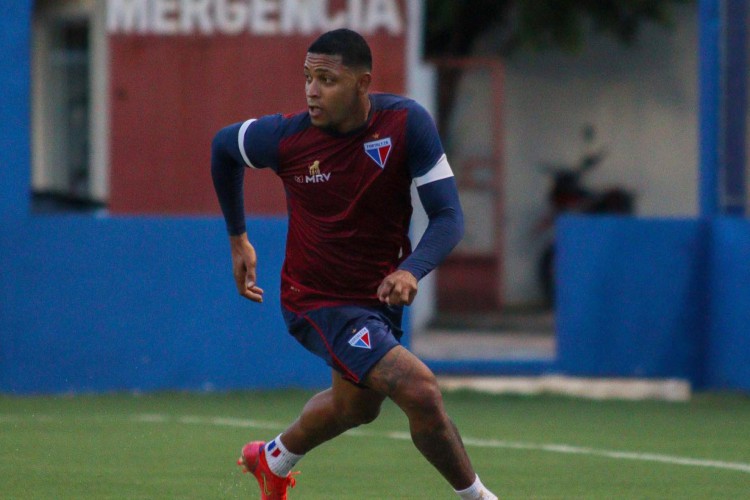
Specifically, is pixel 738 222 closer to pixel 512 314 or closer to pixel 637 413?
pixel 637 413

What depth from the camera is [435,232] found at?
595 centimetres

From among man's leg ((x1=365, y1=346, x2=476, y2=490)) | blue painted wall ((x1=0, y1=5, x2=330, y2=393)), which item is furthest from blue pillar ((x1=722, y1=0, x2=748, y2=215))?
man's leg ((x1=365, y1=346, x2=476, y2=490))

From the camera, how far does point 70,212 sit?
46.5 feet

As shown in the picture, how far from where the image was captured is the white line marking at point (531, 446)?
27.0ft

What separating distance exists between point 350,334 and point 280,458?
0.78 m

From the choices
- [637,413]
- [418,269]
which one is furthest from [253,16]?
[418,269]

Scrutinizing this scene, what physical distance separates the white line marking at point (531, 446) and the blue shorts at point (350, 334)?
2648mm

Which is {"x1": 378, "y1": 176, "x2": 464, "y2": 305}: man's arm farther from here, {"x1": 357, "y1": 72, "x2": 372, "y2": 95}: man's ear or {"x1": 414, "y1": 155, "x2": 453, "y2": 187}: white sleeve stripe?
{"x1": 357, "y1": 72, "x2": 372, "y2": 95}: man's ear

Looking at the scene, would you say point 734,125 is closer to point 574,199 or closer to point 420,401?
point 420,401

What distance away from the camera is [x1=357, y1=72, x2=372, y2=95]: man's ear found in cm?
604

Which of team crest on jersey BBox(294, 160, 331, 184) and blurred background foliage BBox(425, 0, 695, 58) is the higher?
blurred background foliage BBox(425, 0, 695, 58)

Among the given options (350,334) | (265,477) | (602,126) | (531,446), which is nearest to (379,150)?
(350,334)

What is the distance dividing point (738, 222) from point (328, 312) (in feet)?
20.7

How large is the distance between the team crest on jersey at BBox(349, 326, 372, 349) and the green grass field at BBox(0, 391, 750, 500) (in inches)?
54.6
